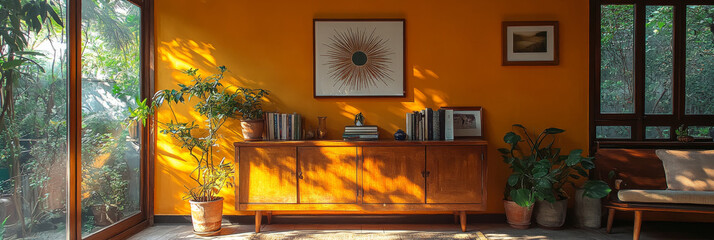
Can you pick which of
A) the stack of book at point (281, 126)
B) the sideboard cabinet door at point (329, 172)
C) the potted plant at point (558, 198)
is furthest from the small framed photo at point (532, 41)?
the stack of book at point (281, 126)

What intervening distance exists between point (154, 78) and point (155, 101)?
421 mm

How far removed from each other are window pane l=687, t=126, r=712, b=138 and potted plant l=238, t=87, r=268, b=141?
404cm

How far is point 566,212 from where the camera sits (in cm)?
400

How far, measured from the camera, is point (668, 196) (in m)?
3.36

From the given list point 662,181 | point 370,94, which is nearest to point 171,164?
point 370,94

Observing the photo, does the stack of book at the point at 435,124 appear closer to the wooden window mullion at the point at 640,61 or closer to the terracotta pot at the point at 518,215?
the terracotta pot at the point at 518,215

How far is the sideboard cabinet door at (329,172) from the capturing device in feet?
12.1

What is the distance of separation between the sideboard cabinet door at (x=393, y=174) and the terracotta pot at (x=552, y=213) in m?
1.12

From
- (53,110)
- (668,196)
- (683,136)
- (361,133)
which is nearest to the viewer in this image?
(53,110)

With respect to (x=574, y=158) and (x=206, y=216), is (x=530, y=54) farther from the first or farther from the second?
(x=206, y=216)

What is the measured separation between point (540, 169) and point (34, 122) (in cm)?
371

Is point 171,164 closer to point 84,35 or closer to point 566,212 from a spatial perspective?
point 84,35

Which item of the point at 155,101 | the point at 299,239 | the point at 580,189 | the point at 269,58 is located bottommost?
the point at 299,239

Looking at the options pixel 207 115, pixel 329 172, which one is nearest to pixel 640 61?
pixel 329 172
